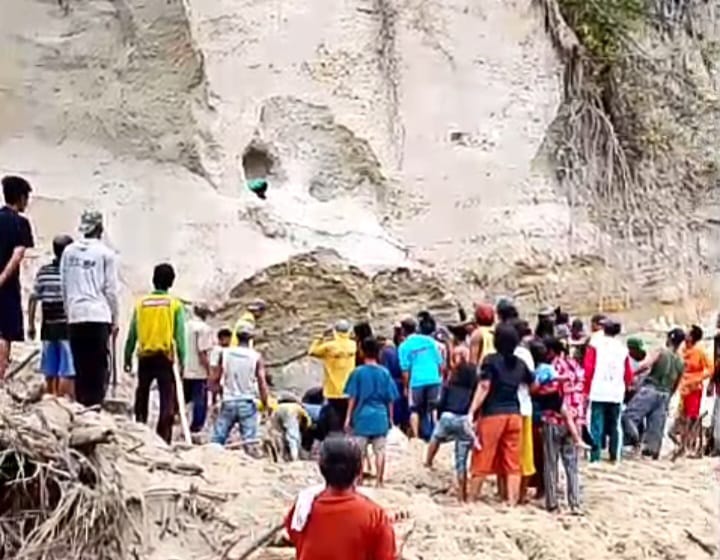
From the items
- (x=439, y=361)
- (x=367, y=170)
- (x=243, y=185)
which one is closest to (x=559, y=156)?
(x=367, y=170)

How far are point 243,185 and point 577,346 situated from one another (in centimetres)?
454

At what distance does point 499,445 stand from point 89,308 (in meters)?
2.87

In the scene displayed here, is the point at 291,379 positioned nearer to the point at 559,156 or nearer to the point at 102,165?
the point at 102,165

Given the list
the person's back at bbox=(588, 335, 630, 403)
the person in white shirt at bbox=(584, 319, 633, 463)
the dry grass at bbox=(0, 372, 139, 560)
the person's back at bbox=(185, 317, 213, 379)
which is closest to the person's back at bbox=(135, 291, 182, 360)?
the person's back at bbox=(185, 317, 213, 379)

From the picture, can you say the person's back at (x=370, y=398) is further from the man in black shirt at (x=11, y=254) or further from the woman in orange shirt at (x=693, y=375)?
the woman in orange shirt at (x=693, y=375)

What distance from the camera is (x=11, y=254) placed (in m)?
9.75

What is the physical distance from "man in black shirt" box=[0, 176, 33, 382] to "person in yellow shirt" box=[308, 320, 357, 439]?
9.77 ft

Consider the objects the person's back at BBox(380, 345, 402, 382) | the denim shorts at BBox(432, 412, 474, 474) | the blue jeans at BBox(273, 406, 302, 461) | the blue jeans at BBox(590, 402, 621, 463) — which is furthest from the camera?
the person's back at BBox(380, 345, 402, 382)

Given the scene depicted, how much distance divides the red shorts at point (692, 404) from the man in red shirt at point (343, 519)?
9.21m

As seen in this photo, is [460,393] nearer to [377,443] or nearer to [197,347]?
[377,443]

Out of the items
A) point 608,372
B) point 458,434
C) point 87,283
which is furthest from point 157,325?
point 608,372

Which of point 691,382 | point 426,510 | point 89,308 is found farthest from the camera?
point 691,382

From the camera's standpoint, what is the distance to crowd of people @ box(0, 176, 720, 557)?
10.1 metres

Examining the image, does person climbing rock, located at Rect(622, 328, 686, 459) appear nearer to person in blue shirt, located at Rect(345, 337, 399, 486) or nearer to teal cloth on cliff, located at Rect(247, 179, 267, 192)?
person in blue shirt, located at Rect(345, 337, 399, 486)
